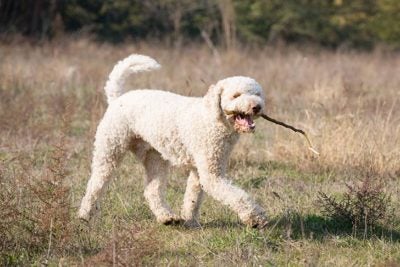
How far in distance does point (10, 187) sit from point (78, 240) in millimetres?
1114

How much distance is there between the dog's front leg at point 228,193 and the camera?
16.3ft

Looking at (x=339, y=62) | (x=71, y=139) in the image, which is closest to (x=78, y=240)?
(x=71, y=139)

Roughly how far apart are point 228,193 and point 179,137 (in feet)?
2.19

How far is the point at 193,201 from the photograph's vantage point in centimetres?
570

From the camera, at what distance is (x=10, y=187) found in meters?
5.82

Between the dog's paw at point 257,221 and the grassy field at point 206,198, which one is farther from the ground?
the dog's paw at point 257,221

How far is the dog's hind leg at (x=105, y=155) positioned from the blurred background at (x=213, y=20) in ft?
47.4

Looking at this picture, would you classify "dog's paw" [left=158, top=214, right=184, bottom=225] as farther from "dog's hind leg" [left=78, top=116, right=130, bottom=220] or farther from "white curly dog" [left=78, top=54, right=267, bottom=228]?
"dog's hind leg" [left=78, top=116, right=130, bottom=220]

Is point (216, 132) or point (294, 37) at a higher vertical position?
point (216, 132)

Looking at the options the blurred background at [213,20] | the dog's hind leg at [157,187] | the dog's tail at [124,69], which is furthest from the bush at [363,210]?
the blurred background at [213,20]

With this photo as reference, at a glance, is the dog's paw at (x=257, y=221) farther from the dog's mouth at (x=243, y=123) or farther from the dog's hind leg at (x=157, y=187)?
the dog's hind leg at (x=157, y=187)

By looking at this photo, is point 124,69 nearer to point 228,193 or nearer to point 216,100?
point 216,100

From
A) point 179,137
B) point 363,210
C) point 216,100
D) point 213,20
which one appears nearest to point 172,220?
point 179,137

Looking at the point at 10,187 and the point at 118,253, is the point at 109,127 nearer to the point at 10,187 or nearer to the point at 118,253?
the point at 10,187
